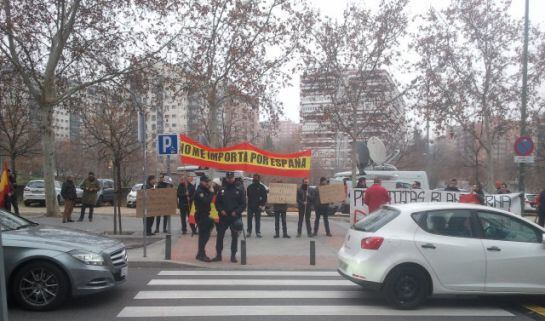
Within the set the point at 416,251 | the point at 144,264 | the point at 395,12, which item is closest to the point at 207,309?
the point at 416,251

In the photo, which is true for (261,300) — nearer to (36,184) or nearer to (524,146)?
(524,146)

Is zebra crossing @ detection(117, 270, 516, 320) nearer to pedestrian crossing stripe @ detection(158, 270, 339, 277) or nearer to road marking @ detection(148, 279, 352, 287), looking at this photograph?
road marking @ detection(148, 279, 352, 287)

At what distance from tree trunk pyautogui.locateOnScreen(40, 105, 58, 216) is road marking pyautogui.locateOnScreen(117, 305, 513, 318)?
15.5 m

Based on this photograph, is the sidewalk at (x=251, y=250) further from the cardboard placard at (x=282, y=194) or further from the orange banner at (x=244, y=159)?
the orange banner at (x=244, y=159)

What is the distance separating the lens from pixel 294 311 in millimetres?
7027

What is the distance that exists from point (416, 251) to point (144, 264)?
226 inches

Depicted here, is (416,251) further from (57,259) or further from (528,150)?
(528,150)

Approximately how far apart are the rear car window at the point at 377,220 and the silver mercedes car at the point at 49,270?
12.5 feet

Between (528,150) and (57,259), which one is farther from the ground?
Answer: (528,150)

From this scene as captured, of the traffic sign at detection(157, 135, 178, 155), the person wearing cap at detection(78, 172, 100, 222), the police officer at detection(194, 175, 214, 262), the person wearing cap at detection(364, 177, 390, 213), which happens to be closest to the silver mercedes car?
the police officer at detection(194, 175, 214, 262)

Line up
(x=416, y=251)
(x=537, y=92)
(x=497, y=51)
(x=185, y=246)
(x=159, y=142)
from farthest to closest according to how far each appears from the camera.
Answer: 1. (x=537, y=92)
2. (x=497, y=51)
3. (x=185, y=246)
4. (x=159, y=142)
5. (x=416, y=251)

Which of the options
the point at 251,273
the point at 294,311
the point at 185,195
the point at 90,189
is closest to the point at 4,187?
the point at 90,189

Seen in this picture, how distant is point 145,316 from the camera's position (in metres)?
6.66

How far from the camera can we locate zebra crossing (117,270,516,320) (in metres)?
6.88
